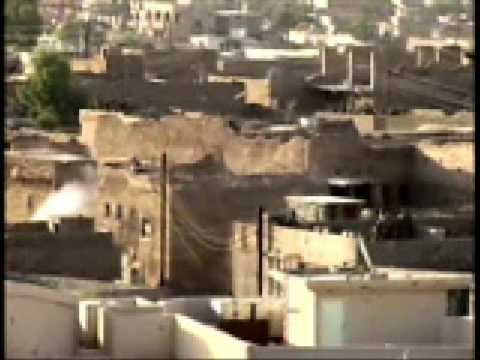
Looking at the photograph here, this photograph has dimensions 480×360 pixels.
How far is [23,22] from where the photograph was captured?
4866cm

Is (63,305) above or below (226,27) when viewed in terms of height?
above

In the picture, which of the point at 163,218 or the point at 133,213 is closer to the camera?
the point at 163,218

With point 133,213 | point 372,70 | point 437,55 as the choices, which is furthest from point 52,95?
point 133,213

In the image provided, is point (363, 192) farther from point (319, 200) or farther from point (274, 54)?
point (274, 54)

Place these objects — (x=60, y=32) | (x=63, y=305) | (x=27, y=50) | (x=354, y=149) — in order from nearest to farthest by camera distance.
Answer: (x=63, y=305) < (x=354, y=149) < (x=27, y=50) < (x=60, y=32)

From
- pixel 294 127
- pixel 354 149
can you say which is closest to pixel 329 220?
pixel 354 149

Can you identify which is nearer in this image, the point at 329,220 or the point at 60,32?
the point at 329,220

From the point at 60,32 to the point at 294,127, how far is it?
76.1 ft

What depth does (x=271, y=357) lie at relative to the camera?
10133 mm

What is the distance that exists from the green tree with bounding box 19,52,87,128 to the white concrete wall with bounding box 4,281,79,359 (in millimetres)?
22002

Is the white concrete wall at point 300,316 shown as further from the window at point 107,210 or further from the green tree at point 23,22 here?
the green tree at point 23,22

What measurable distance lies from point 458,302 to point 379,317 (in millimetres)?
852

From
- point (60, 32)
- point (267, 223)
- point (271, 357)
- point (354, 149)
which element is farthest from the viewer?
point (60, 32)

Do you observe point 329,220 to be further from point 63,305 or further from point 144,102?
point 144,102
